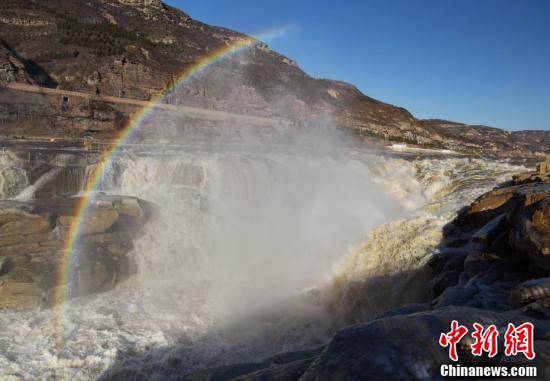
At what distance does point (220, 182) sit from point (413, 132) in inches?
2491

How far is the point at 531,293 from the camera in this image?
4203 millimetres

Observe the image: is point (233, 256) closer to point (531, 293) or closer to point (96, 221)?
point (96, 221)

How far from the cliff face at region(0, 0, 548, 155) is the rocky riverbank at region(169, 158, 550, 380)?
30.2 metres

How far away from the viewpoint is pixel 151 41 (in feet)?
214

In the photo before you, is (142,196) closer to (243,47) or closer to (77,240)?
(77,240)

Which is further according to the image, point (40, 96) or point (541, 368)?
point (40, 96)

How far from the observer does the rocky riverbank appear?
2.72 meters

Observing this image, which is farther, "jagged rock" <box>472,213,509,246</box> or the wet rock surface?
the wet rock surface

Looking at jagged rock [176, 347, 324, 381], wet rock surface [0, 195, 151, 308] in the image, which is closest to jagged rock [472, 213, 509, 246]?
jagged rock [176, 347, 324, 381]

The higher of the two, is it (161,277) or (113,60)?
(113,60)

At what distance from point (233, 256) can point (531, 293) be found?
10.7m

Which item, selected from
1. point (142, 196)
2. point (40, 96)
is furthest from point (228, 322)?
point (40, 96)

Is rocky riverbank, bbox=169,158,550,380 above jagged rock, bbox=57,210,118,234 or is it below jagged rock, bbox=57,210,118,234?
above

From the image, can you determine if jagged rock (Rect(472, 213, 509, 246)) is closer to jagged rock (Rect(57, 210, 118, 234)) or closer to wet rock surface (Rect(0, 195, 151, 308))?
wet rock surface (Rect(0, 195, 151, 308))
